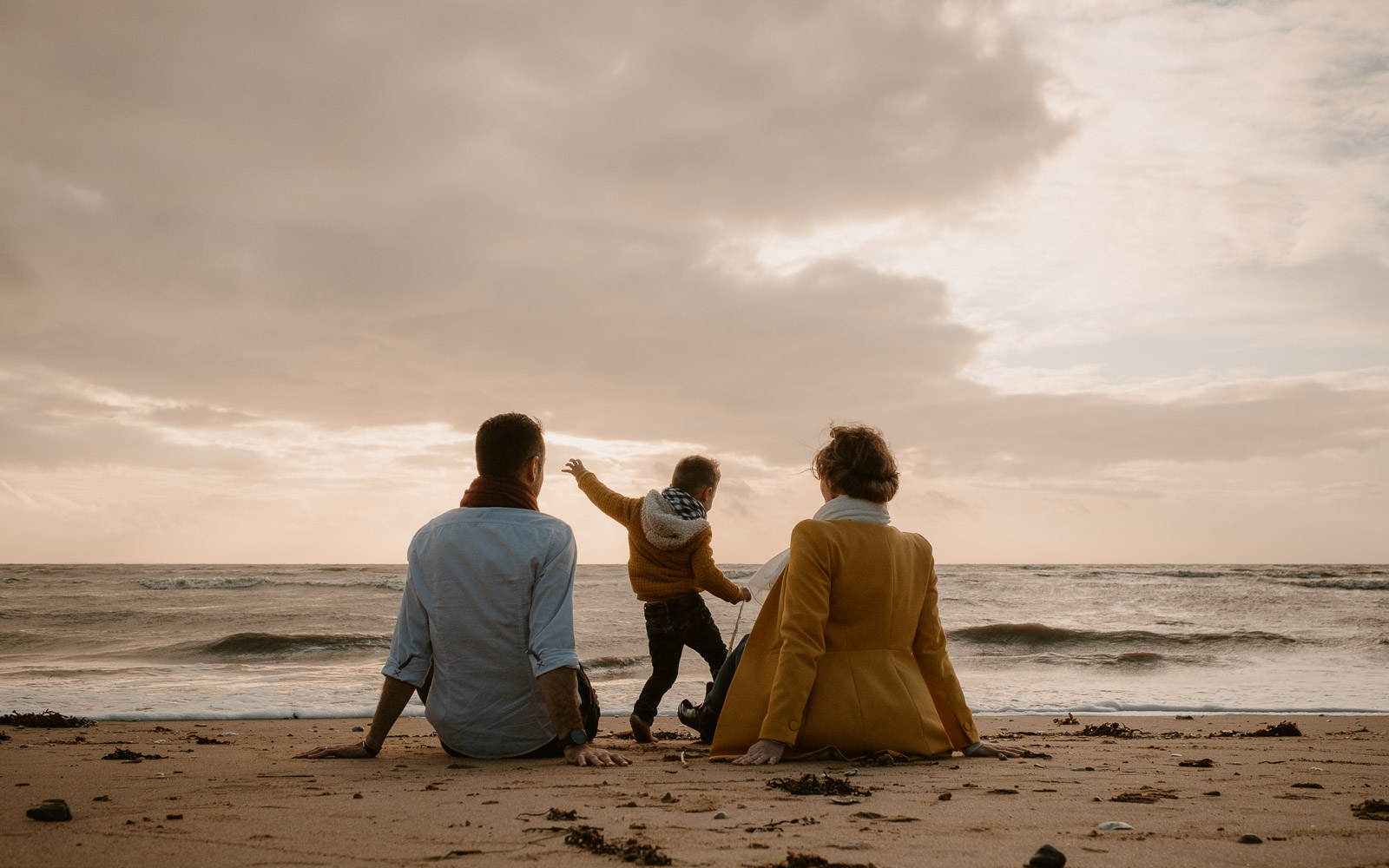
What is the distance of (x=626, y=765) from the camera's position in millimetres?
3928

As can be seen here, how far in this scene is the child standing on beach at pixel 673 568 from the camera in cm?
518

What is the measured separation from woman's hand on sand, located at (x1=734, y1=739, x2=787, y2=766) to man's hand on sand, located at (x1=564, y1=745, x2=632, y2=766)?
1.83 ft

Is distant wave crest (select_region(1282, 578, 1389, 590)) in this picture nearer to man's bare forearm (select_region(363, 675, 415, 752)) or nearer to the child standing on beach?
the child standing on beach

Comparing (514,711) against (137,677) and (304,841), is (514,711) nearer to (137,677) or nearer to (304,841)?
(304,841)

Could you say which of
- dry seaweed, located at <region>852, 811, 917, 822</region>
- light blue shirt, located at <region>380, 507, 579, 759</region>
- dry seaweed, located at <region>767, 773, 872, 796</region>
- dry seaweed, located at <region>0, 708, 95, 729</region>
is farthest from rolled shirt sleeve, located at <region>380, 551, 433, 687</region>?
dry seaweed, located at <region>0, 708, 95, 729</region>

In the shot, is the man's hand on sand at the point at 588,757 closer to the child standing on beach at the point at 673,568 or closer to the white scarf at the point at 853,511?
the white scarf at the point at 853,511

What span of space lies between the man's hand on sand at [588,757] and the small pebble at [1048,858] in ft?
6.30

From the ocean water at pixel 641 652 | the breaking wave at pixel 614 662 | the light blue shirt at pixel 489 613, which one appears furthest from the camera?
the breaking wave at pixel 614 662

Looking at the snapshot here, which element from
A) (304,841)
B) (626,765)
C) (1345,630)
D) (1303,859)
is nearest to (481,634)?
(626,765)

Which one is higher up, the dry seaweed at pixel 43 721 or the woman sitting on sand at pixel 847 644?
the woman sitting on sand at pixel 847 644

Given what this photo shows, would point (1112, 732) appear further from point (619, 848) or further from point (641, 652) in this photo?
point (641, 652)

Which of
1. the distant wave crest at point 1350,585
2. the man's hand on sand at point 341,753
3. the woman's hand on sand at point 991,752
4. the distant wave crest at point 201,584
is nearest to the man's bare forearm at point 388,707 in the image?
the man's hand on sand at point 341,753

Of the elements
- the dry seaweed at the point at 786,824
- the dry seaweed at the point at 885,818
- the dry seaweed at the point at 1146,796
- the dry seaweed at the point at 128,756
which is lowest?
the dry seaweed at the point at 128,756

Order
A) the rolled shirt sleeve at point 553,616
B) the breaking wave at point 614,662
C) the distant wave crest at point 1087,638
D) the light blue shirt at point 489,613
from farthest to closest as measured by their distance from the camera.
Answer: the distant wave crest at point 1087,638 < the breaking wave at point 614,662 < the light blue shirt at point 489,613 < the rolled shirt sleeve at point 553,616
